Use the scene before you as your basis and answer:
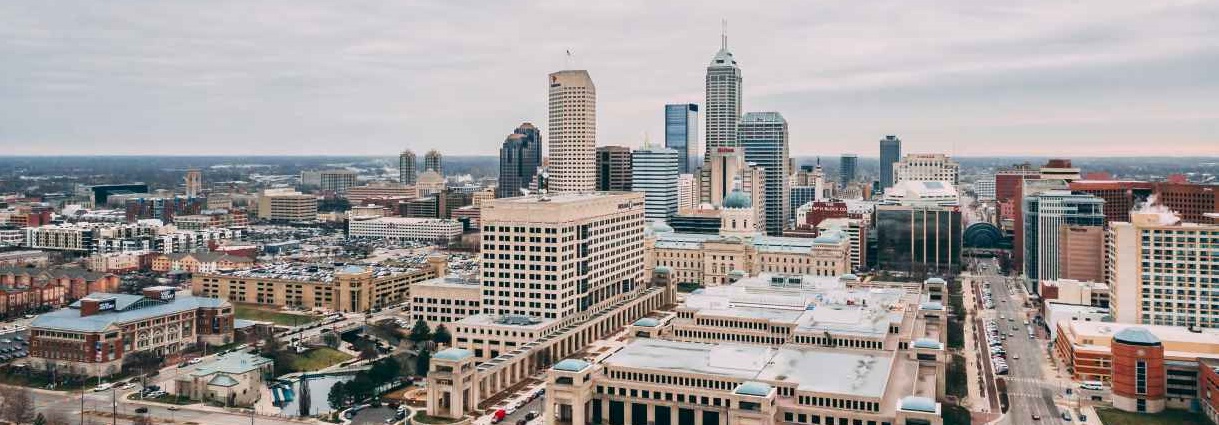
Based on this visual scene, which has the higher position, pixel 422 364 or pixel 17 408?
pixel 422 364

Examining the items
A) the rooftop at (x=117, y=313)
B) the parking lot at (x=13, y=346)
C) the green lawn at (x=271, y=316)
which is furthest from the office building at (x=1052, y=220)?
the parking lot at (x=13, y=346)

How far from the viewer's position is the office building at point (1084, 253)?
142250 mm

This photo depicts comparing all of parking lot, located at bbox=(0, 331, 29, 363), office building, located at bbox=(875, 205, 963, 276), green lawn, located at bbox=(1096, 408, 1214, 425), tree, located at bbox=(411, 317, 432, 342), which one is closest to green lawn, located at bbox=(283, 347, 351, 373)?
tree, located at bbox=(411, 317, 432, 342)

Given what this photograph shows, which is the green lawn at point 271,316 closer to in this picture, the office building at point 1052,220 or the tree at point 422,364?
the tree at point 422,364

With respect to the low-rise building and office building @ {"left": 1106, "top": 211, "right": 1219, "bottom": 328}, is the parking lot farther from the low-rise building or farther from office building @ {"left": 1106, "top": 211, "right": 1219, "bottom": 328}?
office building @ {"left": 1106, "top": 211, "right": 1219, "bottom": 328}

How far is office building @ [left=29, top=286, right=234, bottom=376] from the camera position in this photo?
10012 centimetres

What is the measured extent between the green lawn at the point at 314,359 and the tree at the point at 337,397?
1540 cm

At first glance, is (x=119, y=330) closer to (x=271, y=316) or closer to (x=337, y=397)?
(x=337, y=397)

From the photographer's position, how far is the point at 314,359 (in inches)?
4237

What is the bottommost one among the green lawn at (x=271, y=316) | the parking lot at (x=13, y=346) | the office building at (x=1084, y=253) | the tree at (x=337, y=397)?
the tree at (x=337, y=397)

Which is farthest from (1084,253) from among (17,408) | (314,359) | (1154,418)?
(17,408)

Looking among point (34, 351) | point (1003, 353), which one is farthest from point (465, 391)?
point (1003, 353)

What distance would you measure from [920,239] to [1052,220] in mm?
29198

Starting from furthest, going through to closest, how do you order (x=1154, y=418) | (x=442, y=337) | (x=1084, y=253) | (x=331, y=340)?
(x=1084, y=253) < (x=331, y=340) < (x=442, y=337) < (x=1154, y=418)
